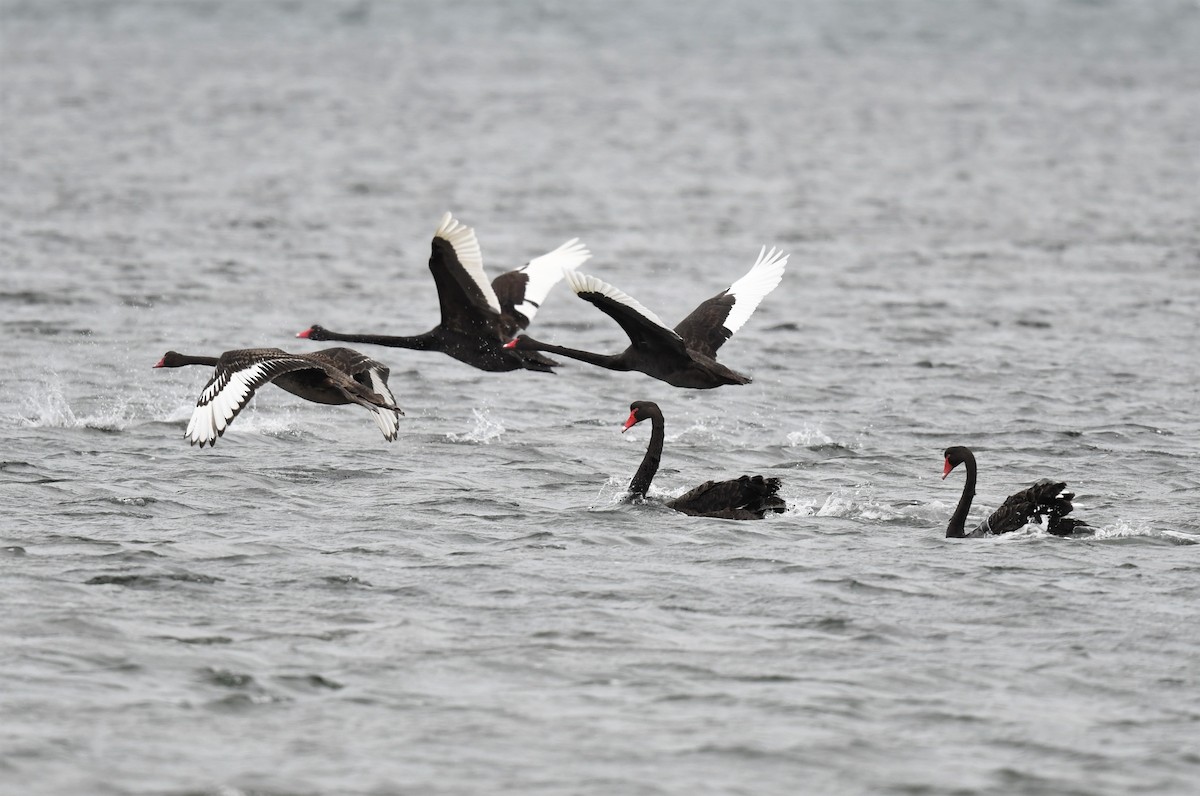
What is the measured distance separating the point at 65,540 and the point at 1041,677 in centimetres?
645

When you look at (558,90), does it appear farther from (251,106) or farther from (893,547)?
(893,547)

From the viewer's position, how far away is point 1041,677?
10.3 meters

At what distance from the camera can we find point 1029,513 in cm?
1310

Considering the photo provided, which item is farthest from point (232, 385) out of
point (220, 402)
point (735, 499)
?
point (735, 499)

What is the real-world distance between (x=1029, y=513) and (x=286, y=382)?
5.95 m

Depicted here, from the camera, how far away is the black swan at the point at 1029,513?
42.7ft

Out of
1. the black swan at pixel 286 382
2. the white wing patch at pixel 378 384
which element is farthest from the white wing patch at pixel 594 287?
the white wing patch at pixel 378 384

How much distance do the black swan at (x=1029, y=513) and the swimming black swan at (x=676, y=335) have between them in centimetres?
254

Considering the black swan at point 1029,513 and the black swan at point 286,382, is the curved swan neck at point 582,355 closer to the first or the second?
the black swan at point 286,382

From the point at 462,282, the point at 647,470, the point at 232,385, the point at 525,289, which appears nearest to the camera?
the point at 232,385

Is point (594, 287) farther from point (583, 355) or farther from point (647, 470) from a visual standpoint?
point (583, 355)

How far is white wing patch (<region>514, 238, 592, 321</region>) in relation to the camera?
17625mm

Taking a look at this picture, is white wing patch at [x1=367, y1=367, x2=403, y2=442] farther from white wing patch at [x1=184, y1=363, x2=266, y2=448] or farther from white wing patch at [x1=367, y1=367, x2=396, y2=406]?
white wing patch at [x1=184, y1=363, x2=266, y2=448]

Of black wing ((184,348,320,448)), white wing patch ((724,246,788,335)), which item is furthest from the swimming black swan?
black wing ((184,348,320,448))
